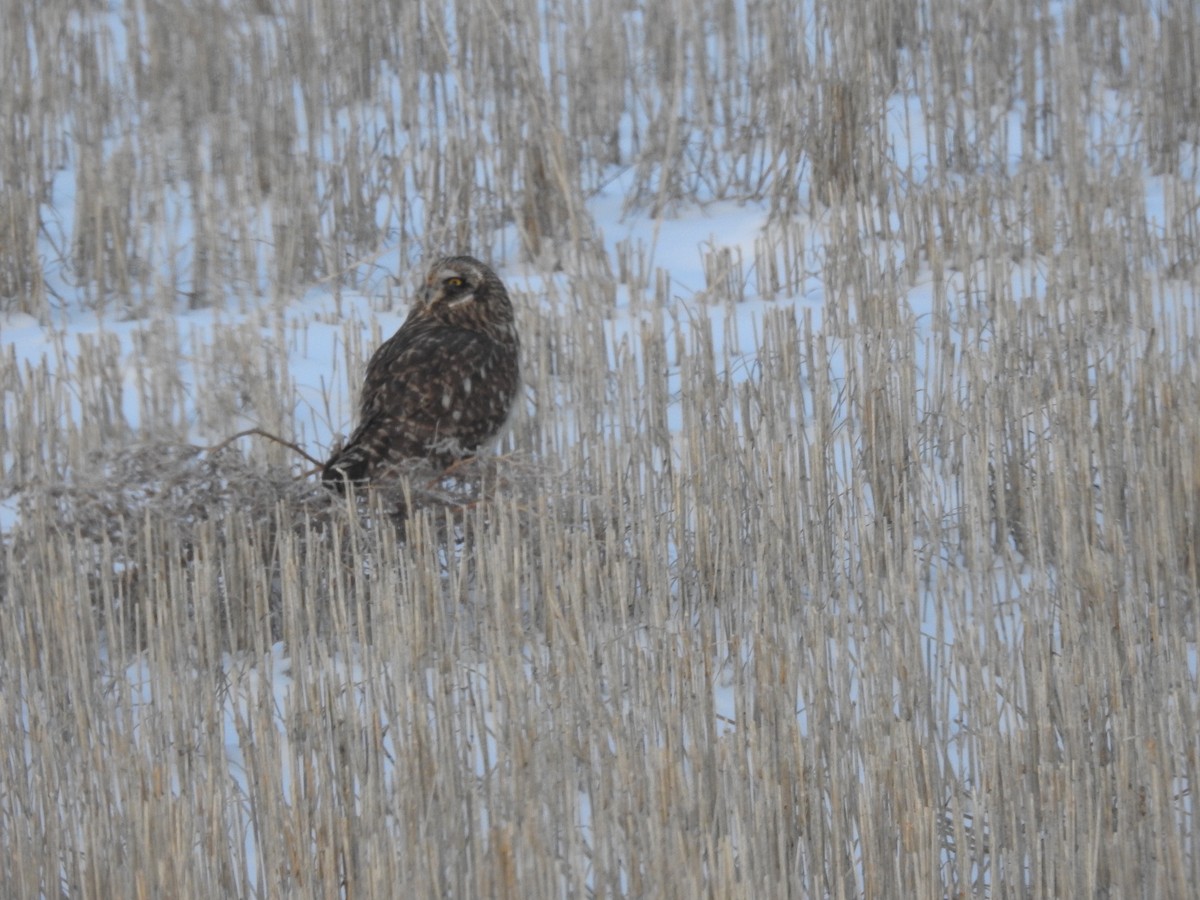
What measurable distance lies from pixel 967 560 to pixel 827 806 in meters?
1.35

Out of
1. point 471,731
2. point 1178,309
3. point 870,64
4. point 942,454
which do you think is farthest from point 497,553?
point 870,64

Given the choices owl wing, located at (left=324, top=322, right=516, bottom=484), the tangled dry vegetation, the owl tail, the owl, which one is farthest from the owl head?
the owl tail

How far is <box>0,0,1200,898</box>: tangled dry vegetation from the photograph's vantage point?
9.68 ft

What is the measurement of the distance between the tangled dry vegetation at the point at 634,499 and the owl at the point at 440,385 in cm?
21

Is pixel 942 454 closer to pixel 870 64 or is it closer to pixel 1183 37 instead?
pixel 870 64

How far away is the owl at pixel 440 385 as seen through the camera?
4.91m

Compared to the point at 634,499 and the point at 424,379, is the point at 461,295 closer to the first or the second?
the point at 424,379

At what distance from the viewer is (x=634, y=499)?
4.52 meters

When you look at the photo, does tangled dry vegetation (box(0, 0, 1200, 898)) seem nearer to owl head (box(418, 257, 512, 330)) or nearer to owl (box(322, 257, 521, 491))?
owl (box(322, 257, 521, 491))

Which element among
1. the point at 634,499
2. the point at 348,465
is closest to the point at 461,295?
the point at 348,465

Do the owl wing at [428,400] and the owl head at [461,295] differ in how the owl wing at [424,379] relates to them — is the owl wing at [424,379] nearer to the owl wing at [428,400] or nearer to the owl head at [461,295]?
the owl wing at [428,400]

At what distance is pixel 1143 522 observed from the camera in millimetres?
4098

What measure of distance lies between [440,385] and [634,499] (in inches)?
33.5

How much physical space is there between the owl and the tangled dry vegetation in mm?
214
